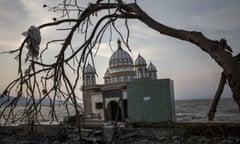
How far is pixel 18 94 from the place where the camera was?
5.38ft

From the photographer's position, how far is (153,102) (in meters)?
15.6

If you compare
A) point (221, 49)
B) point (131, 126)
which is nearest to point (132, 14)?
point (221, 49)

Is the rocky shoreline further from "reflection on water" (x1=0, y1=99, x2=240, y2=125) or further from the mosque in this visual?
the mosque

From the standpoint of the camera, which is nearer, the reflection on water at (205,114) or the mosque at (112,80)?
the mosque at (112,80)

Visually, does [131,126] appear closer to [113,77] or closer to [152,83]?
[152,83]

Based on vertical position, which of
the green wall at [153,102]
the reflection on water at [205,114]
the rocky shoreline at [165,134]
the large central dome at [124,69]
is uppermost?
the large central dome at [124,69]

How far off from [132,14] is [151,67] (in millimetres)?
31204

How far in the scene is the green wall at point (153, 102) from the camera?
15.4 meters

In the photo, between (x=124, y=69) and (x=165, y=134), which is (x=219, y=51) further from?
(x=124, y=69)

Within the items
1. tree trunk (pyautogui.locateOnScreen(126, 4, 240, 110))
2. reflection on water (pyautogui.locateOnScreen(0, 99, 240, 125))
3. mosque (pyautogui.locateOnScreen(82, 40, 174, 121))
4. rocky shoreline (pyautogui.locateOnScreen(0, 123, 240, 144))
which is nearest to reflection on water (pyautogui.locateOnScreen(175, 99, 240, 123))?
reflection on water (pyautogui.locateOnScreen(0, 99, 240, 125))

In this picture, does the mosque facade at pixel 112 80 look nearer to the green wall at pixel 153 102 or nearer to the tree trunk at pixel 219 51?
the green wall at pixel 153 102

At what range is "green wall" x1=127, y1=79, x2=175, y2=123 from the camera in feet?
50.7

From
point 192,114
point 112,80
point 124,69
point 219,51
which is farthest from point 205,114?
point 219,51

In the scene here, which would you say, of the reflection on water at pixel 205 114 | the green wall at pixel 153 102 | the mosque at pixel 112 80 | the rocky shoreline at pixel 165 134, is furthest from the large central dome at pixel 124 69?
the rocky shoreline at pixel 165 134
